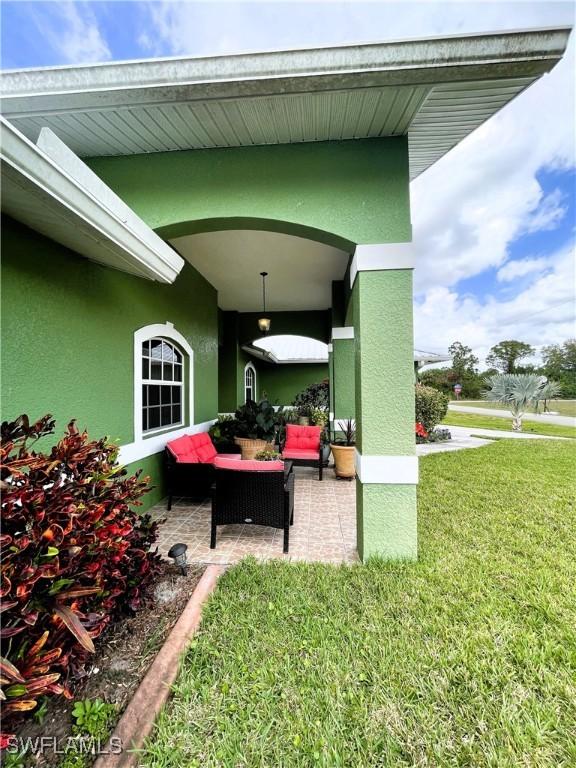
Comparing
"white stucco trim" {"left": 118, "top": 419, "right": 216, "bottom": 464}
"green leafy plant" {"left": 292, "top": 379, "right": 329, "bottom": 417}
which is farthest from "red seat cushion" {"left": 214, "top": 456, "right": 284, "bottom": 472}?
"green leafy plant" {"left": 292, "top": 379, "right": 329, "bottom": 417}

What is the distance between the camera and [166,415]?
5.31 meters

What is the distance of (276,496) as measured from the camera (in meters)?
3.28

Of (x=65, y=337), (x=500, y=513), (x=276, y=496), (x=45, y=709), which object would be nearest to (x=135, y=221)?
(x=65, y=337)

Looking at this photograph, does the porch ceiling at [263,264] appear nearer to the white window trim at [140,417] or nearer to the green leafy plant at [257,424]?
the white window trim at [140,417]

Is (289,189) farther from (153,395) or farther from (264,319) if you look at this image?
(264,319)

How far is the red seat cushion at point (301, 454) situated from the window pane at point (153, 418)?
7.84 ft

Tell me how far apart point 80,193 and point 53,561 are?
Result: 7.26 ft

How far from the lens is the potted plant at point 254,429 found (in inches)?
250

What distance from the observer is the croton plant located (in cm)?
138

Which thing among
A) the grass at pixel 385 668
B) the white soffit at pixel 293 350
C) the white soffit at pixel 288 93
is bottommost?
the grass at pixel 385 668

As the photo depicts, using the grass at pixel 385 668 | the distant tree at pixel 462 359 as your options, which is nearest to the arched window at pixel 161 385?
the grass at pixel 385 668

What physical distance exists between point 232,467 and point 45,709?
6.57 feet

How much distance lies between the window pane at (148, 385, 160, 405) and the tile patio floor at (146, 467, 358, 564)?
1.58 m

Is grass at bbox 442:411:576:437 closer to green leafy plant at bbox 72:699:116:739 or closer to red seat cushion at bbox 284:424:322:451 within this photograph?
red seat cushion at bbox 284:424:322:451
